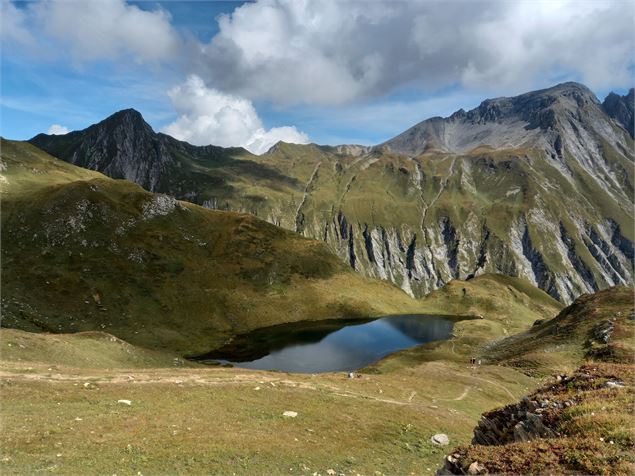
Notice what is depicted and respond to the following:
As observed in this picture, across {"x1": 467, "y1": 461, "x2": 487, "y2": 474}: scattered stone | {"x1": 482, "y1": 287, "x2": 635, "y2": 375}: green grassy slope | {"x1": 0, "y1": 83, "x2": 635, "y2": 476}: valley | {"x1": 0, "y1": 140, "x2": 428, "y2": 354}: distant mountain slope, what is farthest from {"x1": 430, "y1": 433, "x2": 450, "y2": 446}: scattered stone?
{"x1": 0, "y1": 140, "x2": 428, "y2": 354}: distant mountain slope

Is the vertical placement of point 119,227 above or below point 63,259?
above

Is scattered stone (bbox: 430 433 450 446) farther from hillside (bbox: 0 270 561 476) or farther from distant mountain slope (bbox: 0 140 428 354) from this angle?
distant mountain slope (bbox: 0 140 428 354)

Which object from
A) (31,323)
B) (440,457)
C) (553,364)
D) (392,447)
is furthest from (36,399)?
(553,364)

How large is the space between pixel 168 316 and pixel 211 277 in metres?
28.3

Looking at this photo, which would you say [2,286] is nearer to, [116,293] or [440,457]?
[116,293]

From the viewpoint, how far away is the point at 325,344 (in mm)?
121688

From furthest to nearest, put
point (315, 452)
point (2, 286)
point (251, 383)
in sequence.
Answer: point (2, 286) → point (251, 383) → point (315, 452)

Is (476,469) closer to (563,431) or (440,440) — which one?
(563,431)

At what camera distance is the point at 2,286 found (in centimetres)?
9875

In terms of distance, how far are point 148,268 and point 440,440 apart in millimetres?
119440

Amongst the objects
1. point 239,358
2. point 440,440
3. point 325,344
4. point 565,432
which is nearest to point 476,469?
point 565,432

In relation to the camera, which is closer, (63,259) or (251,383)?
(251,383)

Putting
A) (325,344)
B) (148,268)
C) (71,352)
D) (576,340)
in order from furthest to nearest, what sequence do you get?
(148,268) < (325,344) < (576,340) < (71,352)

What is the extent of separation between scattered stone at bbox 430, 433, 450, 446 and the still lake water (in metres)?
62.3
